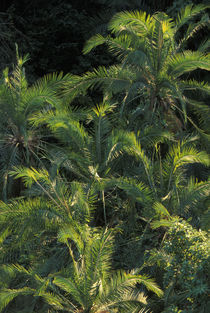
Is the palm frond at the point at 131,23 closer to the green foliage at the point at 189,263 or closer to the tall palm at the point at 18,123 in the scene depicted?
the tall palm at the point at 18,123

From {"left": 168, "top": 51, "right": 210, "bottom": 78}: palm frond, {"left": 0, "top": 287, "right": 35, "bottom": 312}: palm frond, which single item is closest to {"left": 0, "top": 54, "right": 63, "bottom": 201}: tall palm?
{"left": 168, "top": 51, "right": 210, "bottom": 78}: palm frond

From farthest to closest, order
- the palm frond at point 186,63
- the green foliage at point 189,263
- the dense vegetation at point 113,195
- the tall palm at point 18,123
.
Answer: the tall palm at point 18,123, the palm frond at point 186,63, the dense vegetation at point 113,195, the green foliage at point 189,263

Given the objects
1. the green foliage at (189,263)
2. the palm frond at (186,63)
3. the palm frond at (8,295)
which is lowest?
the palm frond at (8,295)

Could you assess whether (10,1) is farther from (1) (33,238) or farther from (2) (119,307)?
(2) (119,307)

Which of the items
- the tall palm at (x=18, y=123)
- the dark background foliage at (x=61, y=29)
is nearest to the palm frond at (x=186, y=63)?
the tall palm at (x=18, y=123)

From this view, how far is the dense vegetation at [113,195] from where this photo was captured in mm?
7320

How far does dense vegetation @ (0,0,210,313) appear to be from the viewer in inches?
288

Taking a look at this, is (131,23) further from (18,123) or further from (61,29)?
(61,29)

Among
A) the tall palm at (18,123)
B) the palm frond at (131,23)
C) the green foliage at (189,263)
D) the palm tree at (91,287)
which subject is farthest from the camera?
the palm frond at (131,23)

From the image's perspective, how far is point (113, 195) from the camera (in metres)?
10.2

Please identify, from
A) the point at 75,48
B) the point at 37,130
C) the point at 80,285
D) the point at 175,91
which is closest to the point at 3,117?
the point at 37,130

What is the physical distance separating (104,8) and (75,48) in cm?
147

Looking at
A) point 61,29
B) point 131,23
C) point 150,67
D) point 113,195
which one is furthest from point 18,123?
point 61,29

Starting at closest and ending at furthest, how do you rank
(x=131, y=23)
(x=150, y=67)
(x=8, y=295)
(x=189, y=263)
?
1. (x=189, y=263)
2. (x=8, y=295)
3. (x=150, y=67)
4. (x=131, y=23)
